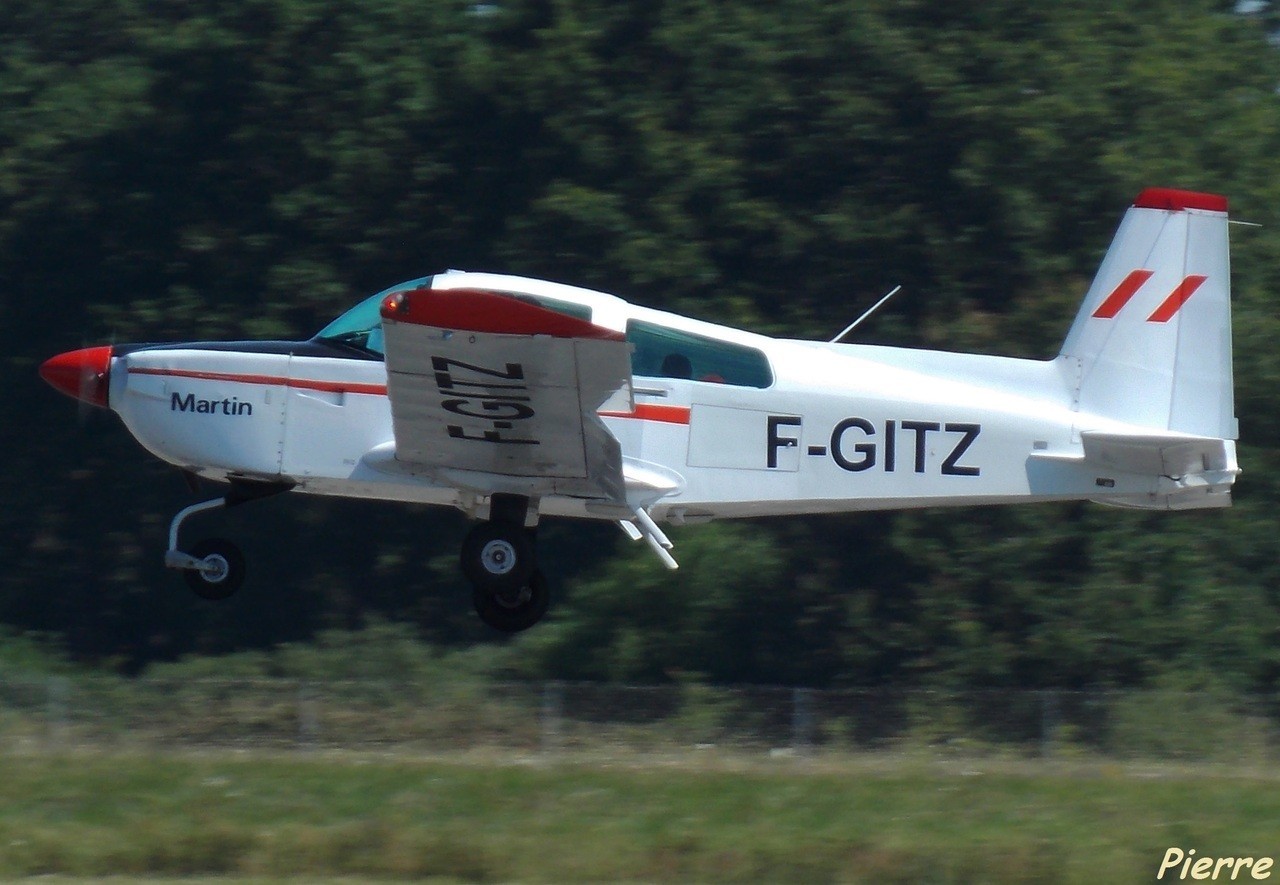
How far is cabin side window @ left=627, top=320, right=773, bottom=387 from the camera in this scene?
9.86 metres

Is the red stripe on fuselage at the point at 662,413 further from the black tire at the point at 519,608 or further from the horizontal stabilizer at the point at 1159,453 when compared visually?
the horizontal stabilizer at the point at 1159,453

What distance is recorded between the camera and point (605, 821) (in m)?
8.77

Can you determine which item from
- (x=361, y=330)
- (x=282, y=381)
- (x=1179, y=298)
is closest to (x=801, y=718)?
(x=1179, y=298)

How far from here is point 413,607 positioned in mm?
18422

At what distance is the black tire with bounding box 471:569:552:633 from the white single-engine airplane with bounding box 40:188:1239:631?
14 millimetres

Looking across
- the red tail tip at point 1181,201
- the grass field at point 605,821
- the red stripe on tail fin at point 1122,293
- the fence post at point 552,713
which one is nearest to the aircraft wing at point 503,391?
the grass field at point 605,821

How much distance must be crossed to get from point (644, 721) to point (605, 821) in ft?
9.97

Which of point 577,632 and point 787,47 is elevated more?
point 787,47

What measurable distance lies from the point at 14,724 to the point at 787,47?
10.4 metres

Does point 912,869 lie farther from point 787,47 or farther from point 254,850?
point 787,47

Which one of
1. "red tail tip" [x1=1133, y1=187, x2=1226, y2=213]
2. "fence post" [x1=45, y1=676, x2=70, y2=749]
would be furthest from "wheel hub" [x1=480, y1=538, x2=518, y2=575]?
"red tail tip" [x1=1133, y1=187, x2=1226, y2=213]

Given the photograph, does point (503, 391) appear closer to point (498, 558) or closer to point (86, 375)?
point (498, 558)

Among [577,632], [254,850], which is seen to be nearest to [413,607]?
[577,632]

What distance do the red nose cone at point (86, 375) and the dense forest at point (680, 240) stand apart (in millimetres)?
6779
